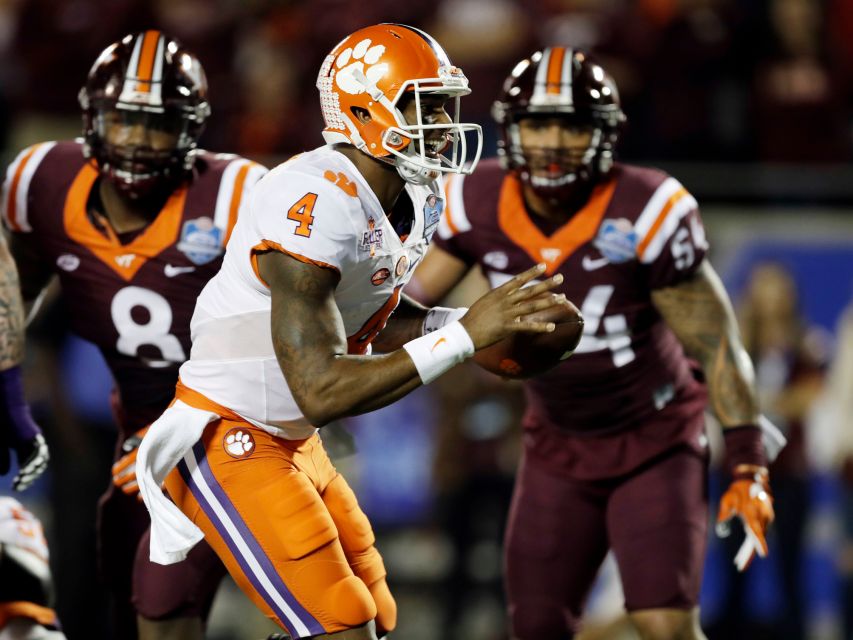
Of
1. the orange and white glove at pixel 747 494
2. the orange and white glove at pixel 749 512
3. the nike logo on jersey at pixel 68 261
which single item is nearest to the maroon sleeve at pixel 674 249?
the orange and white glove at pixel 747 494

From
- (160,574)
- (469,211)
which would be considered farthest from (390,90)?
(160,574)

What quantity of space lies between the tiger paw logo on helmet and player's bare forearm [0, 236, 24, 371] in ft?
3.90

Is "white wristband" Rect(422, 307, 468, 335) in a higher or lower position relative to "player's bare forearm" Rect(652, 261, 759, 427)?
higher

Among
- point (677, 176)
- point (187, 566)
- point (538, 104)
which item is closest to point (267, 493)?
point (187, 566)

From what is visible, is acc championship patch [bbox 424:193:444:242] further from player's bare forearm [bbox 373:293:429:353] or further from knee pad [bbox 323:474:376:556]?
knee pad [bbox 323:474:376:556]

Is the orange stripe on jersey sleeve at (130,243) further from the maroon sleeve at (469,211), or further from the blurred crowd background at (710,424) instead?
the blurred crowd background at (710,424)

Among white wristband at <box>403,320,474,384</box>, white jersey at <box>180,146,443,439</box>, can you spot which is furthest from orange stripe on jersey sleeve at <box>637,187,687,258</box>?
white wristband at <box>403,320,474,384</box>

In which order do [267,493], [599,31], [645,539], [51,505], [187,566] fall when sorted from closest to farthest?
[267,493] < [187,566] < [645,539] < [51,505] < [599,31]

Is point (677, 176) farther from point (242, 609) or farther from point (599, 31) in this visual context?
point (242, 609)

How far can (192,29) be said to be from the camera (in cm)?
781

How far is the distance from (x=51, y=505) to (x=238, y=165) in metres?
2.94

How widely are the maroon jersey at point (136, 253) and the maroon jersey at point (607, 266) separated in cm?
73

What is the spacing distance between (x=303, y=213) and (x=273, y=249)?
10 cm

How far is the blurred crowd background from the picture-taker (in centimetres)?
642
